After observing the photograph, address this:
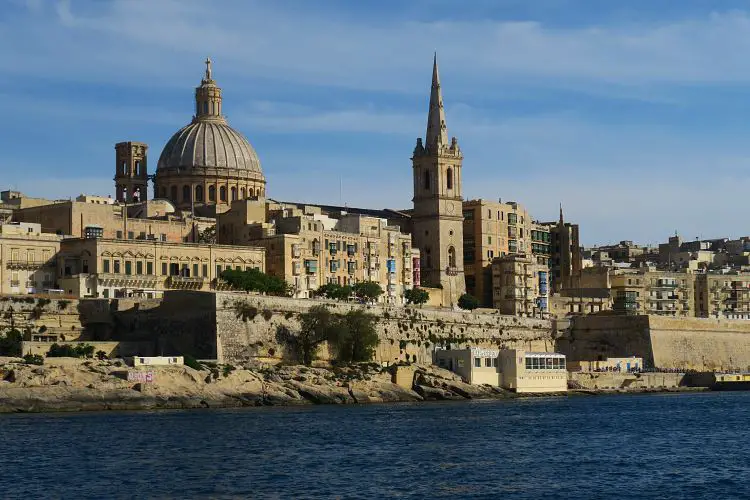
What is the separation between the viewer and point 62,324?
7044 cm

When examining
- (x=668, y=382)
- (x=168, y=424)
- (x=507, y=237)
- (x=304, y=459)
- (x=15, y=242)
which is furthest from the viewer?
(x=507, y=237)

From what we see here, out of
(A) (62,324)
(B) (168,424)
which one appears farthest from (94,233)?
(B) (168,424)

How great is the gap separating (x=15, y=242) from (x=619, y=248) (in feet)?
261

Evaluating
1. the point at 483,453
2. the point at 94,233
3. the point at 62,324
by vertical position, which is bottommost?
the point at 483,453

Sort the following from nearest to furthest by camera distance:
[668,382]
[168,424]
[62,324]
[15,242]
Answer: [168,424] → [62,324] → [15,242] → [668,382]

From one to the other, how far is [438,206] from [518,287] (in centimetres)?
793

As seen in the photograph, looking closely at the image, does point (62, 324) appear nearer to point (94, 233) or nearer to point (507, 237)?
point (94, 233)

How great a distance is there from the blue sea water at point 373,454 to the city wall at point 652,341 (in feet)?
96.8

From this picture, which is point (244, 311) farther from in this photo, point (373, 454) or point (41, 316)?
point (373, 454)

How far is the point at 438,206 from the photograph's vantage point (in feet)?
321

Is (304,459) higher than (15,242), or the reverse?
(15,242)

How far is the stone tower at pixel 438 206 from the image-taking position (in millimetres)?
97562

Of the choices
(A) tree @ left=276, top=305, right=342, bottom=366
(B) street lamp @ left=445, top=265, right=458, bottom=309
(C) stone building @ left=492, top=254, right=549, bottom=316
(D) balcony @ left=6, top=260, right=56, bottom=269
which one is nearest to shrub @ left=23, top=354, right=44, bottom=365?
(D) balcony @ left=6, top=260, right=56, bottom=269

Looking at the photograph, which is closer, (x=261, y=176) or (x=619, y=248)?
(x=261, y=176)
